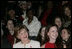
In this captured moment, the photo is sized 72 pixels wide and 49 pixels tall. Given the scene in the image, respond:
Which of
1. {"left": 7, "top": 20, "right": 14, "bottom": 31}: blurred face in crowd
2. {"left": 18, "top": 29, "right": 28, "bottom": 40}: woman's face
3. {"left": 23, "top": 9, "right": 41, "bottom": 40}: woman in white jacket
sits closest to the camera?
{"left": 18, "top": 29, "right": 28, "bottom": 40}: woman's face

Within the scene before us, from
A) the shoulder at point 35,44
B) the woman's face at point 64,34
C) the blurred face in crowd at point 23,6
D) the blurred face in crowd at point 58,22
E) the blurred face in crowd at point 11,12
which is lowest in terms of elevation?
the shoulder at point 35,44

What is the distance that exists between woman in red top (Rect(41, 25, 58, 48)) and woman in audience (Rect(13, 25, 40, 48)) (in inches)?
3.0

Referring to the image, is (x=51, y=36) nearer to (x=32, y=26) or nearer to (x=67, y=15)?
(x=32, y=26)

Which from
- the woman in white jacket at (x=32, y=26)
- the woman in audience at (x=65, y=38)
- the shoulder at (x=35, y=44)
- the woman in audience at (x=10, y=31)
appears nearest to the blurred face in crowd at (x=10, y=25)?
the woman in audience at (x=10, y=31)

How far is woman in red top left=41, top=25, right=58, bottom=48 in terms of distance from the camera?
1577mm

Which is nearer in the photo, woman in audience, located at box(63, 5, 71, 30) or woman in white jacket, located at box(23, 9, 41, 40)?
woman in white jacket, located at box(23, 9, 41, 40)

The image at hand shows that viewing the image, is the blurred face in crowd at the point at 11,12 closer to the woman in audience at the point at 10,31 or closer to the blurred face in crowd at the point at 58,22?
the woman in audience at the point at 10,31

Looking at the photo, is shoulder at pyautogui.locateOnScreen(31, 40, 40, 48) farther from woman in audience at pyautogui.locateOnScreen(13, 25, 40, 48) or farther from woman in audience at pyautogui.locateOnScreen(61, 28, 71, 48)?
woman in audience at pyautogui.locateOnScreen(61, 28, 71, 48)

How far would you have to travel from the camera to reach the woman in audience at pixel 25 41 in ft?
5.05

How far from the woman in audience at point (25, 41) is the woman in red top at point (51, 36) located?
0.25 feet

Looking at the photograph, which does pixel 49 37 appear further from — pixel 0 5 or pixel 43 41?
pixel 0 5

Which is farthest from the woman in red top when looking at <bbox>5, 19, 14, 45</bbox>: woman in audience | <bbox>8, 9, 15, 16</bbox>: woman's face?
<bbox>8, 9, 15, 16</bbox>: woman's face

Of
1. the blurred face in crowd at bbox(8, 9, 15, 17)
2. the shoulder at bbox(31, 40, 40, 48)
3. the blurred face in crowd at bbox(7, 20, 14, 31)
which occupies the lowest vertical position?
the shoulder at bbox(31, 40, 40, 48)

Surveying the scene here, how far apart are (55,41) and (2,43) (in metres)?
0.58
